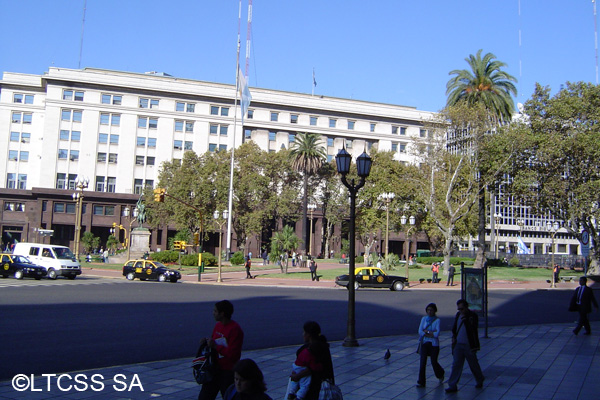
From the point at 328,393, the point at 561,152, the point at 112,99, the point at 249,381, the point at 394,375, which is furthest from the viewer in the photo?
the point at 112,99

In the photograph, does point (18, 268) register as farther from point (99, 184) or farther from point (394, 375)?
point (99, 184)

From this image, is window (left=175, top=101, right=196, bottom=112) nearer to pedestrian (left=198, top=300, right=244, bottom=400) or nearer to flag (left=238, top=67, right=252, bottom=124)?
flag (left=238, top=67, right=252, bottom=124)

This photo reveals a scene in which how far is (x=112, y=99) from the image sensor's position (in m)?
80.2

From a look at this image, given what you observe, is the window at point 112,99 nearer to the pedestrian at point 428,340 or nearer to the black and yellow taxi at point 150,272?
the black and yellow taxi at point 150,272

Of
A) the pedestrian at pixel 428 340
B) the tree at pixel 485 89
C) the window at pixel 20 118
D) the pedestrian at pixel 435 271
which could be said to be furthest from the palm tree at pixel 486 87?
the window at pixel 20 118

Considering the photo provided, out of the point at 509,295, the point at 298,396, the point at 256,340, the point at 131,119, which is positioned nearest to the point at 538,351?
the point at 256,340

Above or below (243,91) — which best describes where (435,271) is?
below

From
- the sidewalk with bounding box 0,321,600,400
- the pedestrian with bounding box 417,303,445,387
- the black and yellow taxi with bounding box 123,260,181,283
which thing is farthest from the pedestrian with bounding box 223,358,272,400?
the black and yellow taxi with bounding box 123,260,181,283

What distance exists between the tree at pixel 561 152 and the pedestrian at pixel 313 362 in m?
45.0

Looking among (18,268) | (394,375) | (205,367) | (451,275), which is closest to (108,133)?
(18,268)

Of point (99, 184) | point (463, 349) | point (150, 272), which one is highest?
point (99, 184)

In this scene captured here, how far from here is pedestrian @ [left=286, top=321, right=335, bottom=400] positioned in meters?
5.63

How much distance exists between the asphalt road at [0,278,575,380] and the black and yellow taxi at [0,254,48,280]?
5556mm

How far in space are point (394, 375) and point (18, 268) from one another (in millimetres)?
30621
